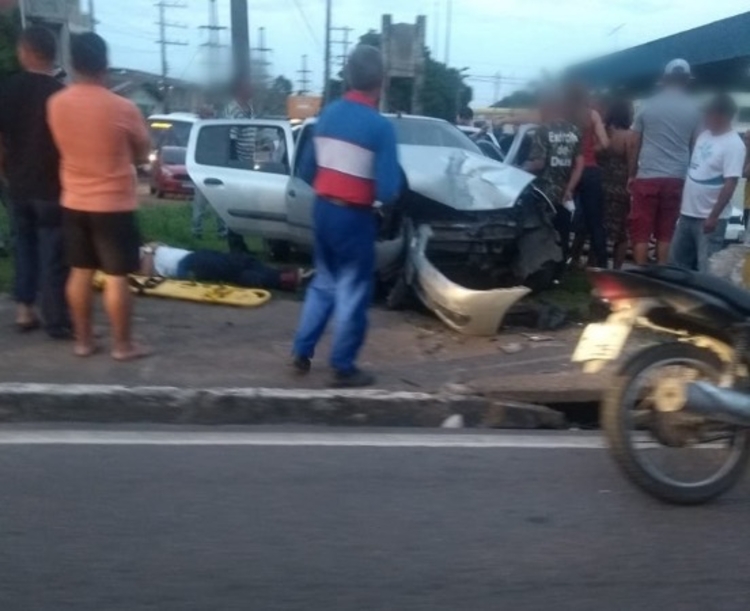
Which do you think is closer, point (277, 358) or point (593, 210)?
point (277, 358)

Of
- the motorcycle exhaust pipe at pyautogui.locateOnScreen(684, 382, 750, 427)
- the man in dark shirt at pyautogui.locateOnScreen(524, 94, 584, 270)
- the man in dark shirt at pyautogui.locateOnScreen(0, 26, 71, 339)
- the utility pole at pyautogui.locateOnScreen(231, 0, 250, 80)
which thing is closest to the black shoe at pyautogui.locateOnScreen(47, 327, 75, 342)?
the man in dark shirt at pyautogui.locateOnScreen(0, 26, 71, 339)

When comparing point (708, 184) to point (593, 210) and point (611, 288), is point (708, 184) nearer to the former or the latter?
point (593, 210)

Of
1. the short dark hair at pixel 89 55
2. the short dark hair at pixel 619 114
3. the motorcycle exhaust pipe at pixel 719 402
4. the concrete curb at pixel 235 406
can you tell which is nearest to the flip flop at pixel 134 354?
the concrete curb at pixel 235 406

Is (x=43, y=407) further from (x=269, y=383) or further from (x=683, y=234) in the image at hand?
(x=683, y=234)

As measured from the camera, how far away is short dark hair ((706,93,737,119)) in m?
9.44

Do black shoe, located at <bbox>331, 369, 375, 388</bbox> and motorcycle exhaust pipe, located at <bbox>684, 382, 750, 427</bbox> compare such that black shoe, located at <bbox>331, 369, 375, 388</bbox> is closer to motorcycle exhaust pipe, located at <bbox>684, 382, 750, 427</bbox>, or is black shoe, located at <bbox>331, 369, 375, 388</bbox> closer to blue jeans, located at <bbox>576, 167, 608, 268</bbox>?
motorcycle exhaust pipe, located at <bbox>684, 382, 750, 427</bbox>

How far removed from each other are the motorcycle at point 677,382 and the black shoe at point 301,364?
225 centimetres

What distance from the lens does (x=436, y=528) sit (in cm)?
507

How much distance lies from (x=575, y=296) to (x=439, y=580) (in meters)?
6.20

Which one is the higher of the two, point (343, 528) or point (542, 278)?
point (343, 528)

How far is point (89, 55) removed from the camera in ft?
22.9

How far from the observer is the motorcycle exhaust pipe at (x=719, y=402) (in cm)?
521

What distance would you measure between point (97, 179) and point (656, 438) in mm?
3382

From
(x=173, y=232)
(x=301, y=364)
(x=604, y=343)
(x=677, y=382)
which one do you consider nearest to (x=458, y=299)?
(x=301, y=364)
